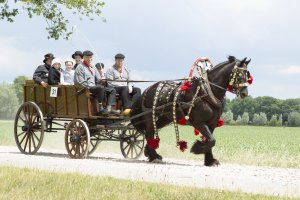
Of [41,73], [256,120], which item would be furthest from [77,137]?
[256,120]

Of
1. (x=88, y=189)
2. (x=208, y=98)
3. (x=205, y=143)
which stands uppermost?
(x=208, y=98)

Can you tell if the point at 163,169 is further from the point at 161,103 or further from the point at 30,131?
the point at 30,131

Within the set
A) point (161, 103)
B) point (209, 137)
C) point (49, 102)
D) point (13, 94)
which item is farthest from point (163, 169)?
point (13, 94)

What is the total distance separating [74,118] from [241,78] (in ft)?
14.5

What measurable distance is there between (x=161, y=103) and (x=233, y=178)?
4.08m

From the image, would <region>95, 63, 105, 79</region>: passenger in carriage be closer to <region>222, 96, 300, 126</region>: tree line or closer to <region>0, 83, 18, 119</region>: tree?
<region>222, 96, 300, 126</region>: tree line

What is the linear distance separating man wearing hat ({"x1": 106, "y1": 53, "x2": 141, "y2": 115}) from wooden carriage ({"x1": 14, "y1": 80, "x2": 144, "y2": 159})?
0.38 m

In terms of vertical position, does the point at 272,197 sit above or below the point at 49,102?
below

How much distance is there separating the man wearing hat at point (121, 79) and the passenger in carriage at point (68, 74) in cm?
144

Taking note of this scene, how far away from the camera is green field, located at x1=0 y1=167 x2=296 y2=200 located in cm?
924

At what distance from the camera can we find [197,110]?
13555mm

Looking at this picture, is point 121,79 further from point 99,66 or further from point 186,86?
point 186,86

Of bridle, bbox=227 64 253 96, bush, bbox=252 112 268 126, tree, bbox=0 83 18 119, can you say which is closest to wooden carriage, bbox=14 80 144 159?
bridle, bbox=227 64 253 96

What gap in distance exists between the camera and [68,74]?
649 inches
